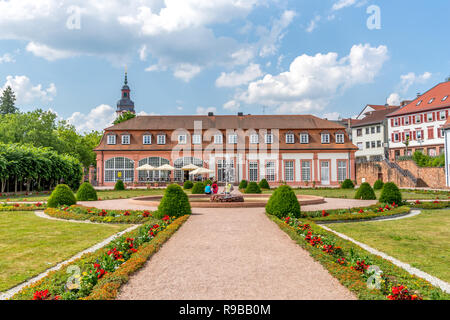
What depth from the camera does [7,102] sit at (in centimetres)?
7494

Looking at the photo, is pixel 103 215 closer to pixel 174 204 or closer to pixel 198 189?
pixel 174 204

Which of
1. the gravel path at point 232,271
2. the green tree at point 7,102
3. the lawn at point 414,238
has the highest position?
the green tree at point 7,102

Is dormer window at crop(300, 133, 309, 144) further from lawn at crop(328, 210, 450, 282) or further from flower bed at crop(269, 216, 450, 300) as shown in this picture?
flower bed at crop(269, 216, 450, 300)

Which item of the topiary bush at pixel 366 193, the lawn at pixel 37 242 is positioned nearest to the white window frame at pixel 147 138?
the topiary bush at pixel 366 193

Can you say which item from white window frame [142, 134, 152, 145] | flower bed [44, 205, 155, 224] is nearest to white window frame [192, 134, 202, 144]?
white window frame [142, 134, 152, 145]

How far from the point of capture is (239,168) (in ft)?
140

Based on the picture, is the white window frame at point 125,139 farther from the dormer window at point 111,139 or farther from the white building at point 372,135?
the white building at point 372,135

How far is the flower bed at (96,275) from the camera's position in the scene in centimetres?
491

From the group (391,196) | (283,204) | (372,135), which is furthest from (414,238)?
(372,135)

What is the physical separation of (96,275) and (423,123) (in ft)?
177

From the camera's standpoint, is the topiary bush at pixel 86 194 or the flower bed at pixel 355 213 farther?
the topiary bush at pixel 86 194

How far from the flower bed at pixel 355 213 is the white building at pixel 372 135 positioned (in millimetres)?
44100
